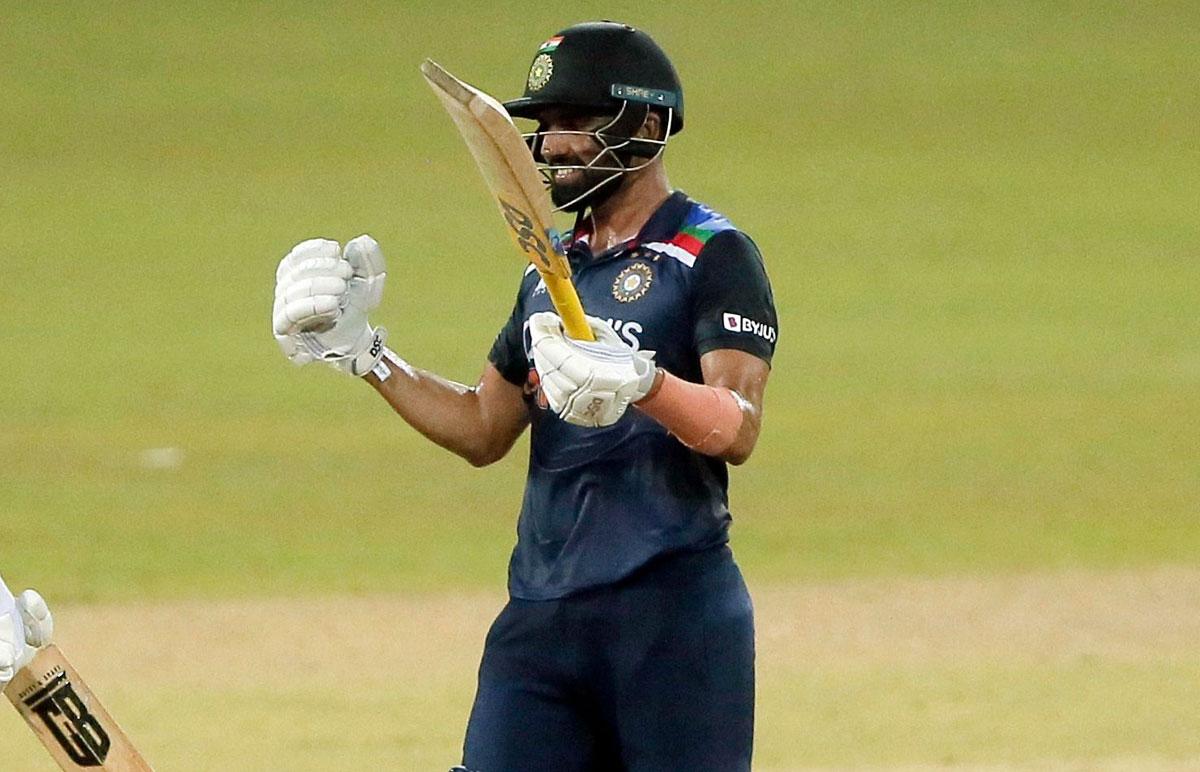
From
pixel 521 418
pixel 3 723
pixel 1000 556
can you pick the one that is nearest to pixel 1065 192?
pixel 1000 556

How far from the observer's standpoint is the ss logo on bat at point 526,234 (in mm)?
3584

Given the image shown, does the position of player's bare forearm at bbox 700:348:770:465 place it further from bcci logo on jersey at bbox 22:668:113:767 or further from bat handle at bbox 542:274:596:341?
bcci logo on jersey at bbox 22:668:113:767

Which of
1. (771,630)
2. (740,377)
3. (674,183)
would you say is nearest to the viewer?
(740,377)

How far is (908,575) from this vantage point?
30.7 ft

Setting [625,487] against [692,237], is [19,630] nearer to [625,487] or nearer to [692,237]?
[625,487]

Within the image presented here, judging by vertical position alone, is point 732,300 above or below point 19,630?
above

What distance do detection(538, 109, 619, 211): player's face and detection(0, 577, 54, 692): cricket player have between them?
1191mm

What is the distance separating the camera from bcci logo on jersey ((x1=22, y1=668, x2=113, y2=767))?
4301mm

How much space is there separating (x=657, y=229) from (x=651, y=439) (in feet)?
1.18

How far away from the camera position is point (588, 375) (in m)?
3.40

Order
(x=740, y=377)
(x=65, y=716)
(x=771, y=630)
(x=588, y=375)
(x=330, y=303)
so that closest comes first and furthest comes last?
(x=588, y=375), (x=740, y=377), (x=330, y=303), (x=65, y=716), (x=771, y=630)

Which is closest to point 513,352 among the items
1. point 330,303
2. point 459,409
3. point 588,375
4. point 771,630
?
point 459,409

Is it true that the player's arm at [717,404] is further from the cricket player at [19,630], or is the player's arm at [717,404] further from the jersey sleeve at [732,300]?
the cricket player at [19,630]

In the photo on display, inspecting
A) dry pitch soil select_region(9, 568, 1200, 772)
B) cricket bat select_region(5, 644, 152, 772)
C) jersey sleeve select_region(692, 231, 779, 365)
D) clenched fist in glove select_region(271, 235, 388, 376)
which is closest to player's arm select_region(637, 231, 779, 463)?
jersey sleeve select_region(692, 231, 779, 365)
